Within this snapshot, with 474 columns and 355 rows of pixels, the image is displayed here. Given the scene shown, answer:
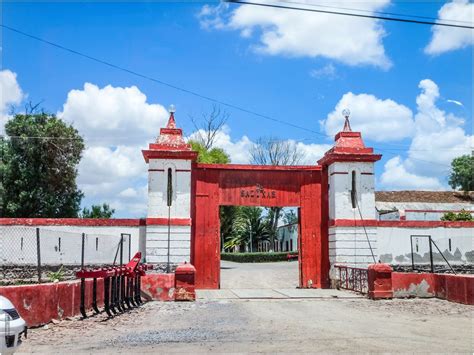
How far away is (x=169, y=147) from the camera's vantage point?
19062mm

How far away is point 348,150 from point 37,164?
19.3 meters

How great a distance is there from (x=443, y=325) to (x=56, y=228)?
12.9 metres

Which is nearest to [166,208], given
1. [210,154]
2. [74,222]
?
[74,222]

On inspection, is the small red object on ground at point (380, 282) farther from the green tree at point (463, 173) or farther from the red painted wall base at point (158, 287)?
the green tree at point (463, 173)

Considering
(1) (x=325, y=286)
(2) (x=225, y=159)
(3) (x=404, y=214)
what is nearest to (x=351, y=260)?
(1) (x=325, y=286)

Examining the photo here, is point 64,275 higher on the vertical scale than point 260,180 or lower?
lower

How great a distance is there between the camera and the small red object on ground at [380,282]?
16.1 m

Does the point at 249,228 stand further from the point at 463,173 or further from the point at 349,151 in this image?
the point at 349,151

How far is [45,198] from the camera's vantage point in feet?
101

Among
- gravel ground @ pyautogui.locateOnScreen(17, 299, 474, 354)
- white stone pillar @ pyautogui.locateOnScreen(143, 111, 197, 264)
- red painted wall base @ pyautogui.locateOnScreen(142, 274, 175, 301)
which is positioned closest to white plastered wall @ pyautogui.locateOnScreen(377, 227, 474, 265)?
gravel ground @ pyautogui.locateOnScreen(17, 299, 474, 354)

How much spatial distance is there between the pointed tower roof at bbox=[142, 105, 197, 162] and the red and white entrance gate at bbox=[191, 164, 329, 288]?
0.71m

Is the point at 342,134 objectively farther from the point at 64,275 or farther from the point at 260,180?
the point at 64,275

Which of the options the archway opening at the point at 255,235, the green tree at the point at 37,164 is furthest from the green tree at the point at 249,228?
the green tree at the point at 37,164

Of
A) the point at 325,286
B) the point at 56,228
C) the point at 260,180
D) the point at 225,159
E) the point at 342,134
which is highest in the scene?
the point at 225,159
